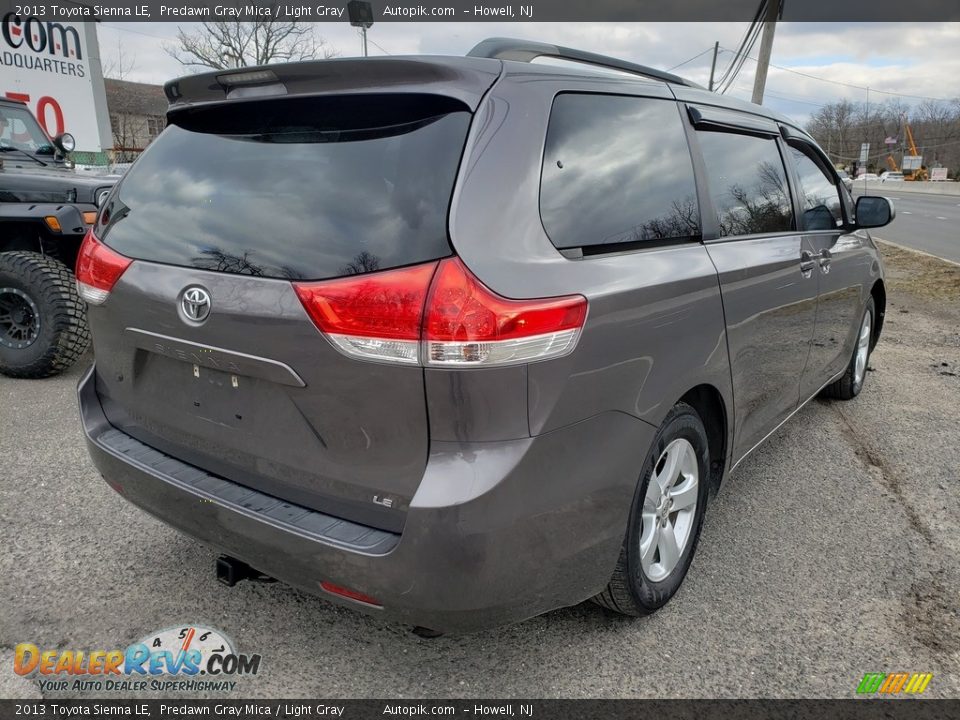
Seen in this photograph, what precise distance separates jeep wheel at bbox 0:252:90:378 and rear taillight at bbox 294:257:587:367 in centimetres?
417

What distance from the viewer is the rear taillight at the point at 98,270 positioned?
7.70 ft

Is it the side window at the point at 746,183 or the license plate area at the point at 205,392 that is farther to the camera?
the side window at the point at 746,183

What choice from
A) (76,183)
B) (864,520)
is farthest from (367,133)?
(76,183)

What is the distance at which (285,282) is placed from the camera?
6.29ft

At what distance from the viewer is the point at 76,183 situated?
5699mm

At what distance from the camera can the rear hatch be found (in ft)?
6.08

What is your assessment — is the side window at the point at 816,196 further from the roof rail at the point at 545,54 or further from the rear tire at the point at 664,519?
the rear tire at the point at 664,519

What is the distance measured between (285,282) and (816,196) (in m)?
3.23

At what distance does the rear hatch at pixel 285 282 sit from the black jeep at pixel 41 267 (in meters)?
3.24

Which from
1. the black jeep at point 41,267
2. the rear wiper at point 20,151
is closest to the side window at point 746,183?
the black jeep at point 41,267

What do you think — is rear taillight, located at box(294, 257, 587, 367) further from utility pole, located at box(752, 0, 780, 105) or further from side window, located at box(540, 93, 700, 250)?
utility pole, located at box(752, 0, 780, 105)

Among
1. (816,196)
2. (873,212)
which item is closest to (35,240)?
(816,196)

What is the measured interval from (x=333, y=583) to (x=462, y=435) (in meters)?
0.56

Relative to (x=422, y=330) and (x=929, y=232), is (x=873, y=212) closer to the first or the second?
(x=422, y=330)
